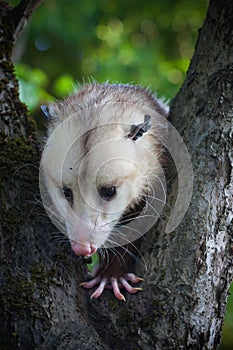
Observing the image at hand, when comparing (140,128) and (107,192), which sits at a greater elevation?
(140,128)

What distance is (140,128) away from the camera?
254cm

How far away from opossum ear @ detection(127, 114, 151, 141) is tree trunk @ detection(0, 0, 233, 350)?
0.18 m

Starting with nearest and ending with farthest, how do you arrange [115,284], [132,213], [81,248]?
[81,248], [115,284], [132,213]

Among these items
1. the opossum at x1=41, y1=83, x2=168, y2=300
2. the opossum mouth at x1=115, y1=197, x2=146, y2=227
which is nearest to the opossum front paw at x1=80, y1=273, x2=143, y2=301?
the opossum at x1=41, y1=83, x2=168, y2=300

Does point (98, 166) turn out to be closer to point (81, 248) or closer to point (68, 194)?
point (68, 194)

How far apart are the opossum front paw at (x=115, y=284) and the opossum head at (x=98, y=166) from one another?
0.49ft

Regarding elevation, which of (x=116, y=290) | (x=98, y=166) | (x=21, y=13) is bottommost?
(x=116, y=290)

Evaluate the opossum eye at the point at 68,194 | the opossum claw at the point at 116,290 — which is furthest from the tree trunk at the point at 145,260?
the opossum eye at the point at 68,194

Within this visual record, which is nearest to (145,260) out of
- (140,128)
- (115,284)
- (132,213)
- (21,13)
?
(115,284)

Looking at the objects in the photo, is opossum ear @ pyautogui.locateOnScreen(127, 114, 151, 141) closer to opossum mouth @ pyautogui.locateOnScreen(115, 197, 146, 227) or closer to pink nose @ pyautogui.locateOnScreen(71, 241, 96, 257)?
opossum mouth @ pyautogui.locateOnScreen(115, 197, 146, 227)

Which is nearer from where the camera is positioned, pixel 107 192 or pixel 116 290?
pixel 116 290

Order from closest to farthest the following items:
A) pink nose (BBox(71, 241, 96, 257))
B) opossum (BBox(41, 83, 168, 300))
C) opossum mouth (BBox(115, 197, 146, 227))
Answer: pink nose (BBox(71, 241, 96, 257))
opossum (BBox(41, 83, 168, 300))
opossum mouth (BBox(115, 197, 146, 227))

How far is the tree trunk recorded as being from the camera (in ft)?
7.00

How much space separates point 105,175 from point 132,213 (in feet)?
1.14
